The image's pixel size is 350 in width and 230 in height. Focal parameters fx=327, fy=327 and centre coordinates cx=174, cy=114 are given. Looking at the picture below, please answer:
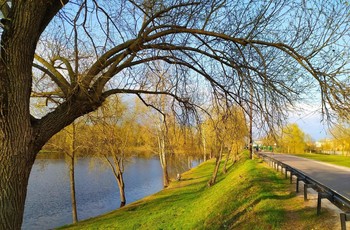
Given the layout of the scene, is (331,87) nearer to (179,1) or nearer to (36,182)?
(179,1)

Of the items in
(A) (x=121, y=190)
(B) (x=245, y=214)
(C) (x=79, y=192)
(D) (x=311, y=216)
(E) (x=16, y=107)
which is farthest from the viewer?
(C) (x=79, y=192)

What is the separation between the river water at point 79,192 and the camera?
19484 millimetres

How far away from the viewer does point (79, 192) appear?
25.8 m

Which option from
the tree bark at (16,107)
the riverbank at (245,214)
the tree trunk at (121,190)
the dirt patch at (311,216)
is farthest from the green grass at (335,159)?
the tree bark at (16,107)

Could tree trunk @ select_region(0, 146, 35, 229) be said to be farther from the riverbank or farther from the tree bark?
the riverbank

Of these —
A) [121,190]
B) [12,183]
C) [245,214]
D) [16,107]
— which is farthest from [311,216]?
[121,190]

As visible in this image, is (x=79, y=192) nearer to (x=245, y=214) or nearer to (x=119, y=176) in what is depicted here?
(x=119, y=176)

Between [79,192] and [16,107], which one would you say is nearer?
[16,107]

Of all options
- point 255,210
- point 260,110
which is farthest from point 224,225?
point 260,110

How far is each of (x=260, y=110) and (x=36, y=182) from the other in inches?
1081

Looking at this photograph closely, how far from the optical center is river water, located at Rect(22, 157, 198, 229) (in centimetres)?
1948

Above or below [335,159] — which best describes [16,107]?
above

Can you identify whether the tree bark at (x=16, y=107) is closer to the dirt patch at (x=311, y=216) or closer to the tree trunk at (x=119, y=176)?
the dirt patch at (x=311, y=216)

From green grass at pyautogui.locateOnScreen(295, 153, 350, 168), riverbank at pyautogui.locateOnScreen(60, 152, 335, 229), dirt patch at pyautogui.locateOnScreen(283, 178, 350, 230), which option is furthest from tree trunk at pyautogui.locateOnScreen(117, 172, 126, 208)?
green grass at pyautogui.locateOnScreen(295, 153, 350, 168)
